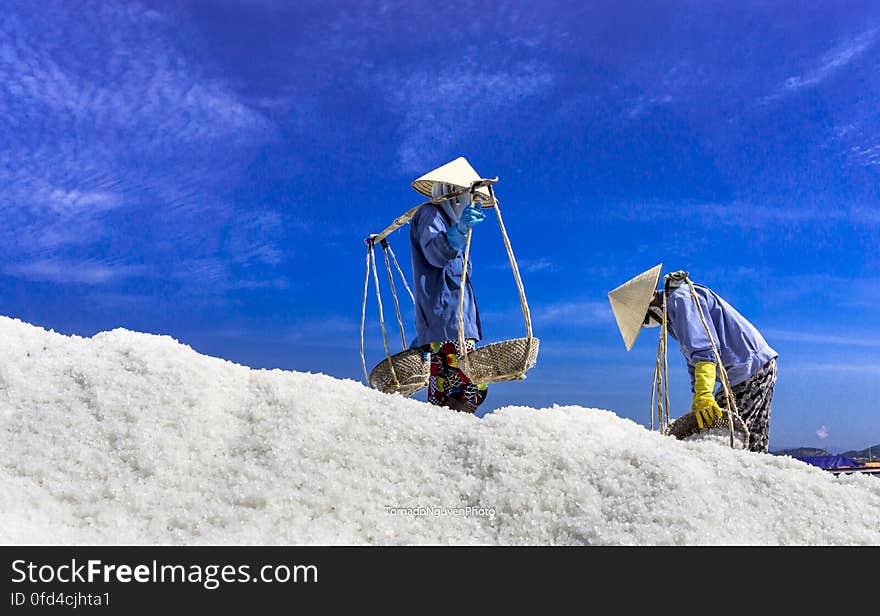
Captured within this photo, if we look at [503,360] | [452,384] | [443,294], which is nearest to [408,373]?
[452,384]

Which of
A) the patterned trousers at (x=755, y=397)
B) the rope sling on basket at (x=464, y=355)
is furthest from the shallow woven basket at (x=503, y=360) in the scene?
the patterned trousers at (x=755, y=397)

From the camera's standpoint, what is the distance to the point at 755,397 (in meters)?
3.52

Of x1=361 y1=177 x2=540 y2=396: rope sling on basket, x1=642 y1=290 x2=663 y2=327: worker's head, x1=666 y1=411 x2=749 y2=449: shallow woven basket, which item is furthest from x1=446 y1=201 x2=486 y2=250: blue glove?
x1=666 y1=411 x2=749 y2=449: shallow woven basket

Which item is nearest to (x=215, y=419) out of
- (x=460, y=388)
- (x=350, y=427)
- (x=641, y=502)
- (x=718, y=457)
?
(x=350, y=427)

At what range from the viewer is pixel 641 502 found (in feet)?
6.98

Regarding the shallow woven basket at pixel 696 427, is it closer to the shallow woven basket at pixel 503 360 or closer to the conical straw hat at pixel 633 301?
the conical straw hat at pixel 633 301

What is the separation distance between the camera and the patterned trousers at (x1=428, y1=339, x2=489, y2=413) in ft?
11.3

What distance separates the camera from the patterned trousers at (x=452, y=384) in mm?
3441

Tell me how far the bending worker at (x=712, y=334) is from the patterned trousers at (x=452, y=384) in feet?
2.85

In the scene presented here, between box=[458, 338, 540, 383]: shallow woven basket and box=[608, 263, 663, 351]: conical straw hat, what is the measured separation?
2.61ft

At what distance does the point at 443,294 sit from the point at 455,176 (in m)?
0.59

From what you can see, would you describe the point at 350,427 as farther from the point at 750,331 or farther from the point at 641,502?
the point at 750,331

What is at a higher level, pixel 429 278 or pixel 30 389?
pixel 429 278
